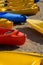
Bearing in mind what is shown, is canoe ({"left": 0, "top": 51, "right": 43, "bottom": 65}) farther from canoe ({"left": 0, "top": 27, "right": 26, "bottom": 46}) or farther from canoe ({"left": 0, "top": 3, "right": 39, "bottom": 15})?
canoe ({"left": 0, "top": 3, "right": 39, "bottom": 15})

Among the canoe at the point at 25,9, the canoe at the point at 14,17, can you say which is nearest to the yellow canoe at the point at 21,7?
the canoe at the point at 25,9

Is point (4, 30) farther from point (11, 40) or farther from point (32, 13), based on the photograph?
point (32, 13)

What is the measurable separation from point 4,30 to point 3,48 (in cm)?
58

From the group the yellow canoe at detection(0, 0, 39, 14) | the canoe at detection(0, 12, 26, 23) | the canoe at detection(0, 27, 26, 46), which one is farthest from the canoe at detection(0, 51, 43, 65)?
the yellow canoe at detection(0, 0, 39, 14)

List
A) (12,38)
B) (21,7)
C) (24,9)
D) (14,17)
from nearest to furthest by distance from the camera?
(12,38) < (14,17) < (24,9) < (21,7)

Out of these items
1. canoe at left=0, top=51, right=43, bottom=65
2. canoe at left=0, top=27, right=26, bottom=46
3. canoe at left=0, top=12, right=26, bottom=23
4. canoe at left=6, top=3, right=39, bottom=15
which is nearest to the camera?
canoe at left=0, top=51, right=43, bottom=65

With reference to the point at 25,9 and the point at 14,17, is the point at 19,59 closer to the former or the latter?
the point at 14,17

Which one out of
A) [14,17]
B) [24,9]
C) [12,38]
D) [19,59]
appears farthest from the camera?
[24,9]

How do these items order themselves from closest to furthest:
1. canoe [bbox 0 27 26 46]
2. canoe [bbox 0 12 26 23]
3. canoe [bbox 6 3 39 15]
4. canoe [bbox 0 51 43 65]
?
canoe [bbox 0 51 43 65]
canoe [bbox 0 27 26 46]
canoe [bbox 0 12 26 23]
canoe [bbox 6 3 39 15]

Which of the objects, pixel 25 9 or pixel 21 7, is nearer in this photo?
pixel 25 9

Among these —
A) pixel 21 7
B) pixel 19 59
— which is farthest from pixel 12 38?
pixel 21 7

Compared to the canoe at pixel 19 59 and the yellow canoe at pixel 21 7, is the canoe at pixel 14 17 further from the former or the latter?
the canoe at pixel 19 59

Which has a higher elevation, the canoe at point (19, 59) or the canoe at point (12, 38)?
the canoe at point (19, 59)

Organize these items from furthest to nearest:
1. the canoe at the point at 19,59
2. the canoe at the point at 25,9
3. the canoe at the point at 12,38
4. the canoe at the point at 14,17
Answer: the canoe at the point at 25,9 → the canoe at the point at 14,17 → the canoe at the point at 12,38 → the canoe at the point at 19,59
